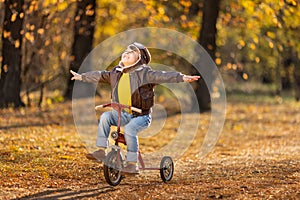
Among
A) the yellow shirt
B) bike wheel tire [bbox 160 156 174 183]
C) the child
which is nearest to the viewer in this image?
the child

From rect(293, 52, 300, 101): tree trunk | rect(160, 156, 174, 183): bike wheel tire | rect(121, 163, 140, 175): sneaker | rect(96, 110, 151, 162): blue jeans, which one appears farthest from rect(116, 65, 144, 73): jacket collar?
rect(293, 52, 300, 101): tree trunk

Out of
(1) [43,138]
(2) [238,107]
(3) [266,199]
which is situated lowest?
(3) [266,199]

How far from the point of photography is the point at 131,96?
7492 millimetres

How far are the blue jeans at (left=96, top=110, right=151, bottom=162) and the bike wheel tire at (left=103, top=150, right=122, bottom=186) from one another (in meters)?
0.15

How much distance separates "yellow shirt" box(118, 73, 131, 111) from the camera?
7.52m

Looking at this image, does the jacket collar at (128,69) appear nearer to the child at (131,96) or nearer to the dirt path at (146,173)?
the child at (131,96)

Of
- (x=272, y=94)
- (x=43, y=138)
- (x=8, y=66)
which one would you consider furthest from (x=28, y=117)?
(x=272, y=94)

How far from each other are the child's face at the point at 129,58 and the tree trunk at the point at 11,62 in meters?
7.98

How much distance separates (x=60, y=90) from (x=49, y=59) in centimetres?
477

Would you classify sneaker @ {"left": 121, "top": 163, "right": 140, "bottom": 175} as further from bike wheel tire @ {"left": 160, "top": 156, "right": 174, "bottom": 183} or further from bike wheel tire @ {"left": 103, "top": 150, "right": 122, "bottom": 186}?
bike wheel tire @ {"left": 160, "top": 156, "right": 174, "bottom": 183}

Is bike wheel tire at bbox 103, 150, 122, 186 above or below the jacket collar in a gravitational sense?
below

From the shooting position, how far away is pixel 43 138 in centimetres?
1195

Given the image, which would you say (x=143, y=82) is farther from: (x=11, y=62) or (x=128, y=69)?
(x=11, y=62)

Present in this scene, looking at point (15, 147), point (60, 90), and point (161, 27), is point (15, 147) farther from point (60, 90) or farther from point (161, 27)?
point (60, 90)
